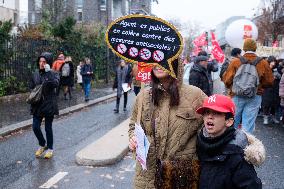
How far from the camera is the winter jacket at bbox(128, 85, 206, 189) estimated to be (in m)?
3.61

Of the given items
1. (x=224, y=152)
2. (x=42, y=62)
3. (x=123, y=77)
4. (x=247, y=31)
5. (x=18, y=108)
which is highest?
(x=247, y=31)

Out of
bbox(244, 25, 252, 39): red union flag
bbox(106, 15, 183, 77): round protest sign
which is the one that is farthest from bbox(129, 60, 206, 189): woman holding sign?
bbox(244, 25, 252, 39): red union flag

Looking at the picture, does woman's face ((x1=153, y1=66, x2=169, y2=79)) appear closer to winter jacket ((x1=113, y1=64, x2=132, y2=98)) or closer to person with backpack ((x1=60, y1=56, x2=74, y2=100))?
winter jacket ((x1=113, y1=64, x2=132, y2=98))

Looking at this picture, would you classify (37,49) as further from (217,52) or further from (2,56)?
(217,52)

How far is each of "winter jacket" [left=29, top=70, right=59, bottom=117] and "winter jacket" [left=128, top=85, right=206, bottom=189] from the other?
5116mm

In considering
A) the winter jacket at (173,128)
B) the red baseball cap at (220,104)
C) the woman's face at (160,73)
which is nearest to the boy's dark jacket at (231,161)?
the red baseball cap at (220,104)

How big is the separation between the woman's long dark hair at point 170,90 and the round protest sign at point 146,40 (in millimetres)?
62

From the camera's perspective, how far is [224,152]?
3.07 meters

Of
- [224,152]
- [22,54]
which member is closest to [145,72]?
[224,152]

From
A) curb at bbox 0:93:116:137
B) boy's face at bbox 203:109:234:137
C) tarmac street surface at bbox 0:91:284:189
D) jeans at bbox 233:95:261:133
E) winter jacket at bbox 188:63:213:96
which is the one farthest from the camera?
curb at bbox 0:93:116:137

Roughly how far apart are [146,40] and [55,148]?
6208mm

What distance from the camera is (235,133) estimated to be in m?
3.20

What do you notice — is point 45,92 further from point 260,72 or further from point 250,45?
point 260,72

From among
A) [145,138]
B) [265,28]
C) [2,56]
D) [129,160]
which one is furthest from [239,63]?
[265,28]
